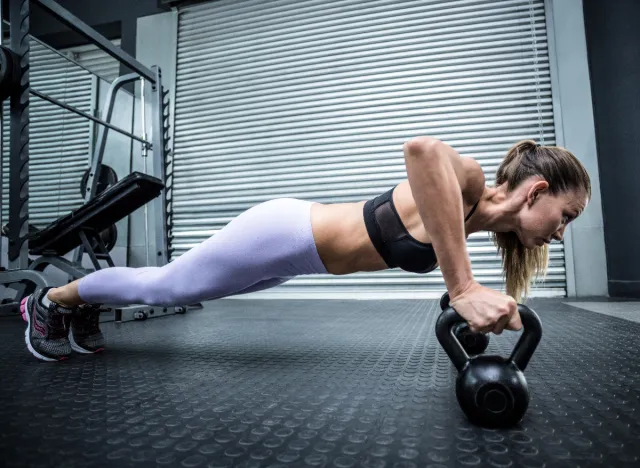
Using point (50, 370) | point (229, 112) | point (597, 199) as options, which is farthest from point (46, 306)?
point (597, 199)

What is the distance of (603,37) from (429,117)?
1.46 meters

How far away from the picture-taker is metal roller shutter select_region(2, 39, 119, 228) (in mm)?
3926

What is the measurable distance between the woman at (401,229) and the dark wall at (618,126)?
249cm

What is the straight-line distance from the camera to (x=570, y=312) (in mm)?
2529

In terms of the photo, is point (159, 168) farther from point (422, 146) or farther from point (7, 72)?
point (422, 146)

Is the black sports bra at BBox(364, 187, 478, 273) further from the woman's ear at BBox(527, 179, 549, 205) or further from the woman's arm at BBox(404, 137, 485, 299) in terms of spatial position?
the woman's ear at BBox(527, 179, 549, 205)

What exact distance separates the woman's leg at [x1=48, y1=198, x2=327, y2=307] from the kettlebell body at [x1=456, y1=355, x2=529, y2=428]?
52cm

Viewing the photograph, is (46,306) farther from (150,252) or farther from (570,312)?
(150,252)

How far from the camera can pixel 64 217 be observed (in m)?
2.90

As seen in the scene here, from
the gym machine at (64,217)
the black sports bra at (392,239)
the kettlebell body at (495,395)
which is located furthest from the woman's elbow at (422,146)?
the gym machine at (64,217)

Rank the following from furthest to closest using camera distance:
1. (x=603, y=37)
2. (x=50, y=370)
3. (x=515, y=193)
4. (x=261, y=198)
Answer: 1. (x=261, y=198)
2. (x=603, y=37)
3. (x=50, y=370)
4. (x=515, y=193)

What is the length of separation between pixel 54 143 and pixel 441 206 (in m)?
4.13

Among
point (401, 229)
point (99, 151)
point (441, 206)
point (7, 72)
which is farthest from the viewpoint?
point (99, 151)

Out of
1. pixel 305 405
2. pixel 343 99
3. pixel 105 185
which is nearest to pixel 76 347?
pixel 305 405
